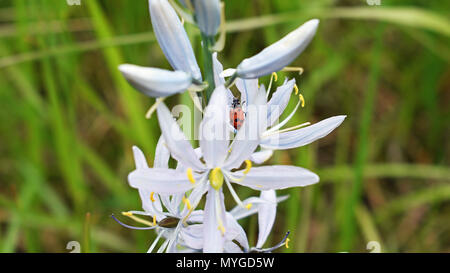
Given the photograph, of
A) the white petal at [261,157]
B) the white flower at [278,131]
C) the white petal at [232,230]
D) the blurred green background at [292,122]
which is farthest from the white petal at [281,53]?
the blurred green background at [292,122]

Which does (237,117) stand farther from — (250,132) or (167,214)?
(167,214)

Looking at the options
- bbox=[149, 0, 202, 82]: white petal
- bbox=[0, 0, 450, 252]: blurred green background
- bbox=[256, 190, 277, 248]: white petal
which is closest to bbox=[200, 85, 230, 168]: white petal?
bbox=[149, 0, 202, 82]: white petal

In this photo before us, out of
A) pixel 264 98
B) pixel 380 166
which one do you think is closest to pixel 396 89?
pixel 380 166

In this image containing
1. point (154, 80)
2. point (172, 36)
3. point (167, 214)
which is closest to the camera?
point (154, 80)

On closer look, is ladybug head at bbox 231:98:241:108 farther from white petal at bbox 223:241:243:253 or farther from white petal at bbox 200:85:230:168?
white petal at bbox 223:241:243:253

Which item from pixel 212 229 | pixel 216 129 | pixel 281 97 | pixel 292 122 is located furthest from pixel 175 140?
pixel 292 122
